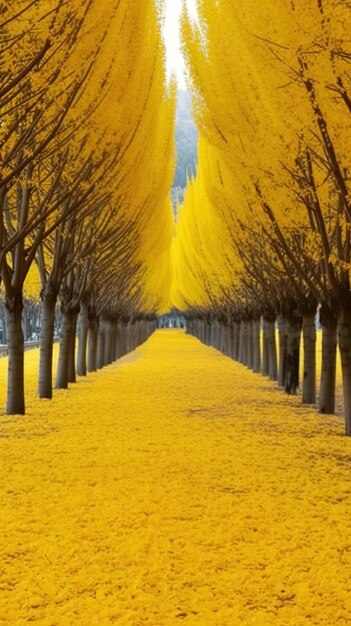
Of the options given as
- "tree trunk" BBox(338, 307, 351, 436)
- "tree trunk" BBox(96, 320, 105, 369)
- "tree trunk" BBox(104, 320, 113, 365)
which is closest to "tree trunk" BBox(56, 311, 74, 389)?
"tree trunk" BBox(96, 320, 105, 369)

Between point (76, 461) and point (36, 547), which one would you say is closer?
point (36, 547)

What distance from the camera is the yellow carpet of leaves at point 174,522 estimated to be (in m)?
5.55

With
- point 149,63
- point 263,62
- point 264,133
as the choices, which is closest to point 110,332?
point 149,63

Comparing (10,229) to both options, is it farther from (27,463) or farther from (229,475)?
(229,475)

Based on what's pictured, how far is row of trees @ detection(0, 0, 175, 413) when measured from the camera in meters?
11.2

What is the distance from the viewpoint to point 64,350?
2350 cm

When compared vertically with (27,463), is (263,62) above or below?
above

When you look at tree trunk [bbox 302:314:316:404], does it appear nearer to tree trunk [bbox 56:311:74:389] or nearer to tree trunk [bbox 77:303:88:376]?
tree trunk [bbox 56:311:74:389]

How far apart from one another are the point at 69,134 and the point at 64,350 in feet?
32.9

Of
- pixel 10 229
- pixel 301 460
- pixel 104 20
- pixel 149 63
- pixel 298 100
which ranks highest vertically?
pixel 149 63

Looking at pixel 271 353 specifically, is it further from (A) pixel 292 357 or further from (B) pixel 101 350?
(B) pixel 101 350

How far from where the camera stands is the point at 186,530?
7559mm

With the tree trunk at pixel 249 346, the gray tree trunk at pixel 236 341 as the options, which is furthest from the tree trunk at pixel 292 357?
the gray tree trunk at pixel 236 341

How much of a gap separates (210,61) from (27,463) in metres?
9.73
